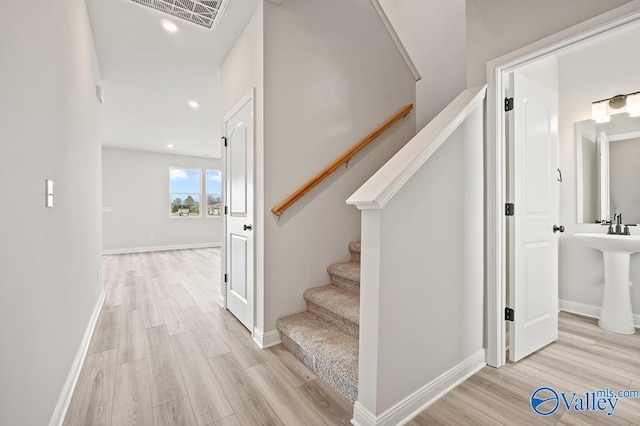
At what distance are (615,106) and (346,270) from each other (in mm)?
3100

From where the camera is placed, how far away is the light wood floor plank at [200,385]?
1421 mm

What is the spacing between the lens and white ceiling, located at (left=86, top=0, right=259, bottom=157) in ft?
7.77

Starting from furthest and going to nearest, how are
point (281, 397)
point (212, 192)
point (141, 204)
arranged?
point (212, 192) < point (141, 204) < point (281, 397)

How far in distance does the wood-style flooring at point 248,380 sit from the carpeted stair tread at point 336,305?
377mm

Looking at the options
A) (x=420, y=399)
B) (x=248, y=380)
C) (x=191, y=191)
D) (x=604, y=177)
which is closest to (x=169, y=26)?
(x=248, y=380)

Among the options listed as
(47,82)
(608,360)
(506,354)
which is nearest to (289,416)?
(506,354)

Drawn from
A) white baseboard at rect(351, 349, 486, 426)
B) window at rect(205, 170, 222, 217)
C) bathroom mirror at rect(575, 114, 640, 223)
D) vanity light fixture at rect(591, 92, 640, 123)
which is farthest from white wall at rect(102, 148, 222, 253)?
vanity light fixture at rect(591, 92, 640, 123)

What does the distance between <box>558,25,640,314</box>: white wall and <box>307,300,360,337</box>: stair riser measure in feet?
8.74

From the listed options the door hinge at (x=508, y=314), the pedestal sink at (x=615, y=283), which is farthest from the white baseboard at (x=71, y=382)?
the pedestal sink at (x=615, y=283)

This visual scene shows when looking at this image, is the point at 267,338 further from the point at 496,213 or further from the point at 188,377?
the point at 496,213

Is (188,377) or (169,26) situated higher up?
(169,26)

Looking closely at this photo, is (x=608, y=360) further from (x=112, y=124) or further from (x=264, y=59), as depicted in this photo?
(x=112, y=124)

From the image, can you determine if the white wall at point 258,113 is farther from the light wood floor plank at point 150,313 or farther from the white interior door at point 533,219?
the white interior door at point 533,219

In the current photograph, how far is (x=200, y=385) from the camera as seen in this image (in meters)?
1.65
